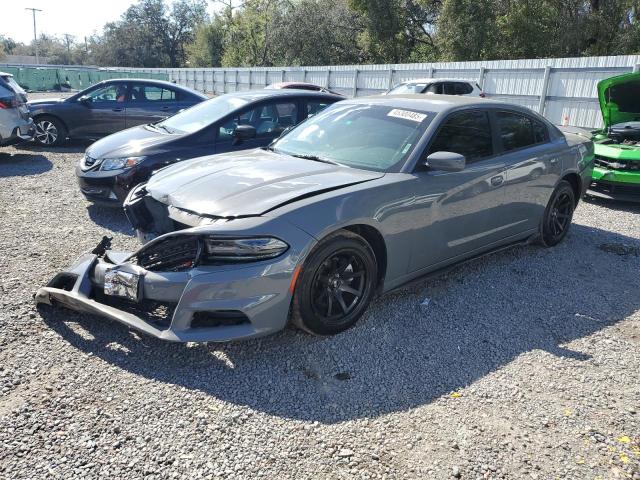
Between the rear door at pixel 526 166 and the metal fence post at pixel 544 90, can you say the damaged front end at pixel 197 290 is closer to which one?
the rear door at pixel 526 166

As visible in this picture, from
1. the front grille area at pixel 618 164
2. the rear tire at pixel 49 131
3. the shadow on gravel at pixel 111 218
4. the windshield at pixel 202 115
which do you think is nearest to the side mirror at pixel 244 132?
the windshield at pixel 202 115

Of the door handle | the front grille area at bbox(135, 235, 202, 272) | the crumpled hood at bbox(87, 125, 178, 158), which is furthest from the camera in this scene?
the crumpled hood at bbox(87, 125, 178, 158)

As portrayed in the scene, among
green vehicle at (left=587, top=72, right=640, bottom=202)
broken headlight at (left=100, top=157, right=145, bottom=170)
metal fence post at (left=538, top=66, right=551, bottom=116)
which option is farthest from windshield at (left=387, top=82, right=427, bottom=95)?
broken headlight at (left=100, top=157, right=145, bottom=170)

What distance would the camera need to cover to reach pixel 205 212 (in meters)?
3.36

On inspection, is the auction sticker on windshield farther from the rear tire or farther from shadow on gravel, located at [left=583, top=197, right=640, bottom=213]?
the rear tire

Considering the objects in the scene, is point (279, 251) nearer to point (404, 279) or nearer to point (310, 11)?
point (404, 279)

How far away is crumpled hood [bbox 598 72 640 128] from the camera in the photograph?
797 cm

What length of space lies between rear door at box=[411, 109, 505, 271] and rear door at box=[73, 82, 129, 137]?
856 cm

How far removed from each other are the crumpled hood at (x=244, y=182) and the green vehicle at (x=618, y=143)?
5.26 m

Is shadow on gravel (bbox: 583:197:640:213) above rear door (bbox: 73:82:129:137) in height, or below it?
below

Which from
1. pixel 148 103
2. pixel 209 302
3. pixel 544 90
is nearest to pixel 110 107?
pixel 148 103

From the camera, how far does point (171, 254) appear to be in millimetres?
A: 3281

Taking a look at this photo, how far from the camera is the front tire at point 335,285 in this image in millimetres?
3355

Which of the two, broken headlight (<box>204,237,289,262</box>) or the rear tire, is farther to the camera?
the rear tire
